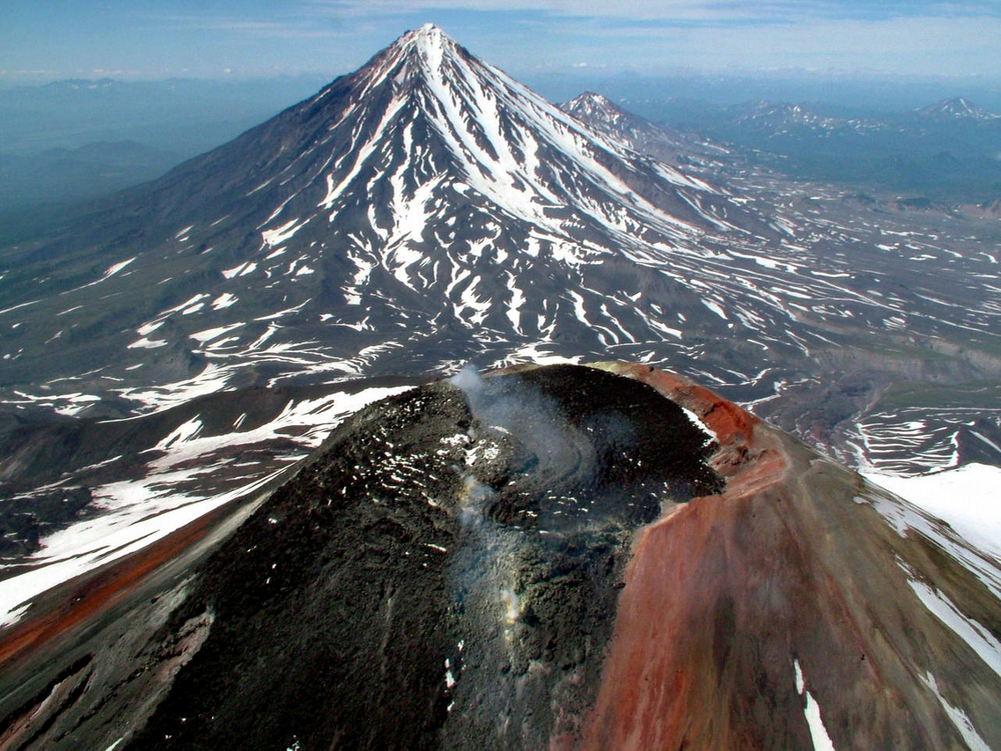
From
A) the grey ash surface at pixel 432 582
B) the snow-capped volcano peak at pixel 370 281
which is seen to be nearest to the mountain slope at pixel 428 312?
the snow-capped volcano peak at pixel 370 281

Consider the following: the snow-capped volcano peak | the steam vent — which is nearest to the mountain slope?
the snow-capped volcano peak

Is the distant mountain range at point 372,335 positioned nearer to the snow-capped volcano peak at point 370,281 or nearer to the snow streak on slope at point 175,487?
the snow streak on slope at point 175,487

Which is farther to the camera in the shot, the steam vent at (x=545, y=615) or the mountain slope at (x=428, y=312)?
the mountain slope at (x=428, y=312)

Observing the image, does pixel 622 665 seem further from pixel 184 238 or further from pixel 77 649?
pixel 184 238

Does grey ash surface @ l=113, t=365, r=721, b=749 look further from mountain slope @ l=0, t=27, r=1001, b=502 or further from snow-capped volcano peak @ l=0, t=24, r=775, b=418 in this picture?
snow-capped volcano peak @ l=0, t=24, r=775, b=418

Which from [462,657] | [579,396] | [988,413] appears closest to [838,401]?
[988,413]

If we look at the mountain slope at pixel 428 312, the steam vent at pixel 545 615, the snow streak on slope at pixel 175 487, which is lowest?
the mountain slope at pixel 428 312
